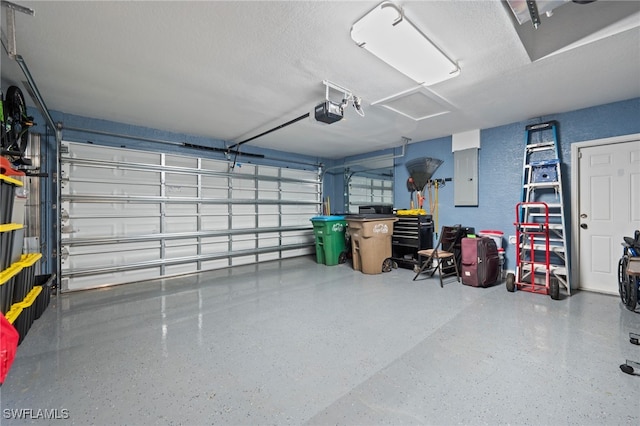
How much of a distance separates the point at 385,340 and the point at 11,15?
369cm

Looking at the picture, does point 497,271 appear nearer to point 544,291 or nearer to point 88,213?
point 544,291

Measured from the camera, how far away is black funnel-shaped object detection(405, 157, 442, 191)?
17.5ft

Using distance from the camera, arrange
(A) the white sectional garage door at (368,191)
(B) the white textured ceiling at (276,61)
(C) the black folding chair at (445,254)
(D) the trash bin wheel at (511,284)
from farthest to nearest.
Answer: (A) the white sectional garage door at (368,191)
(C) the black folding chair at (445,254)
(D) the trash bin wheel at (511,284)
(B) the white textured ceiling at (276,61)

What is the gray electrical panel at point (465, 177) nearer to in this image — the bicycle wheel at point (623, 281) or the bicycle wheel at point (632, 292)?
the bicycle wheel at point (623, 281)

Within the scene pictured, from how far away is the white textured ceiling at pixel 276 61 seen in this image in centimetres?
193

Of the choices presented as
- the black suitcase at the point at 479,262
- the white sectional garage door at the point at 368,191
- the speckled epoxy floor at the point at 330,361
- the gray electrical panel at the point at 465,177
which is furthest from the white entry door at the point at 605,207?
the white sectional garage door at the point at 368,191

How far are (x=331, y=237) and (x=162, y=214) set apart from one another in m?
3.13

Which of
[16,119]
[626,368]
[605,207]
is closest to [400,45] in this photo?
[626,368]

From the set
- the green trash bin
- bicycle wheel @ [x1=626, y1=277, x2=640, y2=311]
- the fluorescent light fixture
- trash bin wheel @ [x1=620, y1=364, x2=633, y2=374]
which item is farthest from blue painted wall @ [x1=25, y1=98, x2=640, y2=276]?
trash bin wheel @ [x1=620, y1=364, x2=633, y2=374]

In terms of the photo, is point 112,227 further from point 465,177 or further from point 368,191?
point 465,177

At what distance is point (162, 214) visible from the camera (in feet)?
15.1

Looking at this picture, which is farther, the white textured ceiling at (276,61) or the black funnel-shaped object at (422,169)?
the black funnel-shaped object at (422,169)

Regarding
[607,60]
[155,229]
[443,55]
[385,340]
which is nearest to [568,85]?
[607,60]

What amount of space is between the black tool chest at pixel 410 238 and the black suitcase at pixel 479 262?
0.90 m
